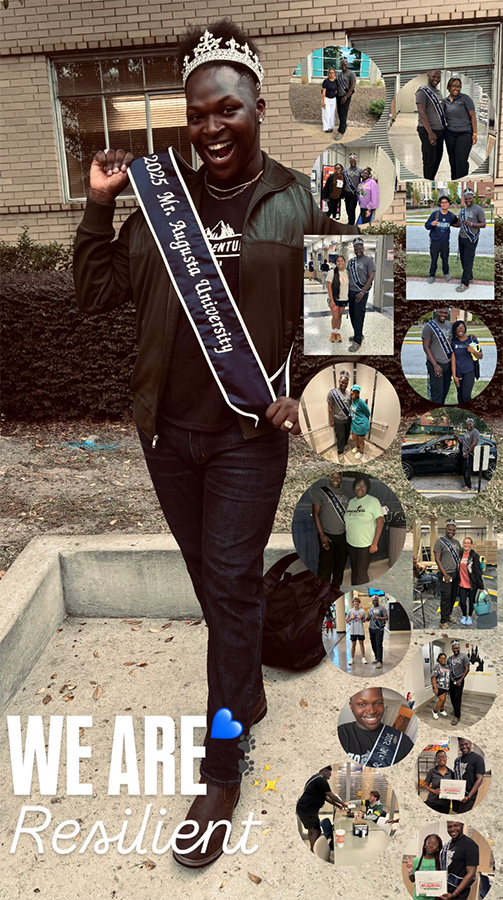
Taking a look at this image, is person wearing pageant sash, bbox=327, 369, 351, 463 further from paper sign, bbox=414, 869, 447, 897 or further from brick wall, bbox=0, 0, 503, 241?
brick wall, bbox=0, 0, 503, 241

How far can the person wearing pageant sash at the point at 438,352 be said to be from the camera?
5.69ft

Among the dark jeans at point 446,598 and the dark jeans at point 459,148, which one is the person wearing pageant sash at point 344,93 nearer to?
the dark jeans at point 459,148

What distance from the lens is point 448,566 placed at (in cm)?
184

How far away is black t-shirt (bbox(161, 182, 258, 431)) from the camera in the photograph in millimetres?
1974

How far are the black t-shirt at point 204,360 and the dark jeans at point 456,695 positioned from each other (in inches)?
35.6

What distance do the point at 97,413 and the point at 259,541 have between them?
162 inches

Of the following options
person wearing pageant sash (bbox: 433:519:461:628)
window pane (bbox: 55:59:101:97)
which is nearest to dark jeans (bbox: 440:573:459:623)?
person wearing pageant sash (bbox: 433:519:461:628)

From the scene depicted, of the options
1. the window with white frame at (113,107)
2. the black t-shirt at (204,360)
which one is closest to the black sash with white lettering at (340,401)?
the black t-shirt at (204,360)

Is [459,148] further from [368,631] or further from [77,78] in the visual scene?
[77,78]

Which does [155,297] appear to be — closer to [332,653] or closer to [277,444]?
[277,444]

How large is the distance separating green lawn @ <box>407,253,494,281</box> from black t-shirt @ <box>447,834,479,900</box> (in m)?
1.37

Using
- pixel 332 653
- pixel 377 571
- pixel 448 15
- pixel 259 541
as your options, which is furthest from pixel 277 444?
pixel 448 15

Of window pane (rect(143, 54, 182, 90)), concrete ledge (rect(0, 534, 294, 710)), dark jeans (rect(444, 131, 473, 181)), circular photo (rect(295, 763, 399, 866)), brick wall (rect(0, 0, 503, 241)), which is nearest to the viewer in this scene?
dark jeans (rect(444, 131, 473, 181))

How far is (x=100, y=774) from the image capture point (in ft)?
7.84
